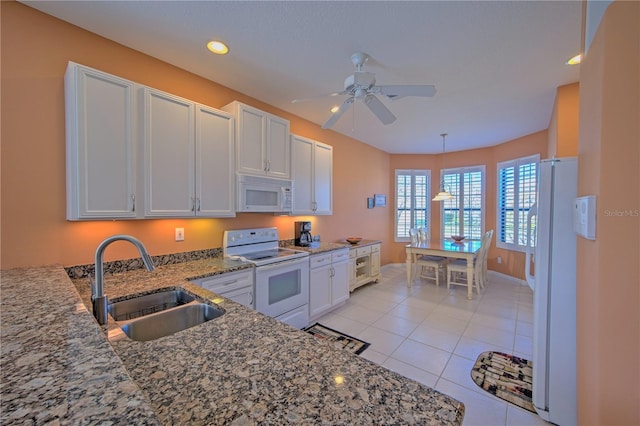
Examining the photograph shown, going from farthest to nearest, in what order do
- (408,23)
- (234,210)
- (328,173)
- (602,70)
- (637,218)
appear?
(328,173) → (234,210) → (408,23) → (602,70) → (637,218)

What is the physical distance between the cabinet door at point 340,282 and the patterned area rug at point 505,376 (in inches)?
65.4

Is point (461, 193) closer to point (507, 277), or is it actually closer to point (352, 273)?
point (507, 277)

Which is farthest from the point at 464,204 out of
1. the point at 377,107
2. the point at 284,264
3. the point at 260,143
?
the point at 260,143

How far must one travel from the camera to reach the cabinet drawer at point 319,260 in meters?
3.12

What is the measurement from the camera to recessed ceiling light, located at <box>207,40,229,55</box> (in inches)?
83.1

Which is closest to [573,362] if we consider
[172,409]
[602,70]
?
[602,70]

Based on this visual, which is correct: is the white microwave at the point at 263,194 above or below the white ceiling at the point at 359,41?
below

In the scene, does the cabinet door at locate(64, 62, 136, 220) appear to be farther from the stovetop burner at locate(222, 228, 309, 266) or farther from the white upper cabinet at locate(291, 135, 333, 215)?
the white upper cabinet at locate(291, 135, 333, 215)

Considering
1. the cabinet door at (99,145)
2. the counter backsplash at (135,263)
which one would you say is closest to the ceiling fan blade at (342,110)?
the cabinet door at (99,145)

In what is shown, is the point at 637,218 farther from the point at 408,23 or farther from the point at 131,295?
the point at 131,295

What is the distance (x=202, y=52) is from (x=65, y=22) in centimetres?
90

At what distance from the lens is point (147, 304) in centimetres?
167

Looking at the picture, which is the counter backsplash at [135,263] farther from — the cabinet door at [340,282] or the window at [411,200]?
the window at [411,200]

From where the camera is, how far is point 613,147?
101cm
